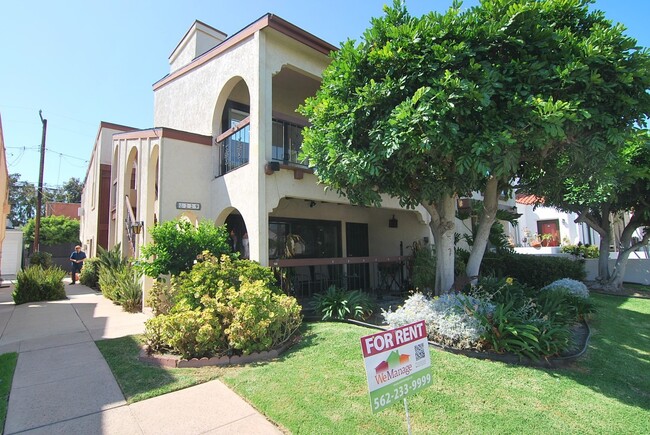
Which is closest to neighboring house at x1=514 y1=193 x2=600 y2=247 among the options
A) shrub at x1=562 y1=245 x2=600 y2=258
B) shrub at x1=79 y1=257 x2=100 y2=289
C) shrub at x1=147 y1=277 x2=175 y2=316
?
shrub at x1=562 y1=245 x2=600 y2=258

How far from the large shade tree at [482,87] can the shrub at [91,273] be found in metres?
13.1

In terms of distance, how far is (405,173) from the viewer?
6.39m

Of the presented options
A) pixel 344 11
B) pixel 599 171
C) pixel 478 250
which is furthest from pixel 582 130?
pixel 344 11

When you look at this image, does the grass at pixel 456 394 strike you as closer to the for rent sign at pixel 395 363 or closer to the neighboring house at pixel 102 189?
the for rent sign at pixel 395 363

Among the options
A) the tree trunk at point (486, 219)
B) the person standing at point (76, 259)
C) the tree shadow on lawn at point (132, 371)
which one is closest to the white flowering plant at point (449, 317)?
the tree trunk at point (486, 219)

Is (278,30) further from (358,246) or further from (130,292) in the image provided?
(358,246)

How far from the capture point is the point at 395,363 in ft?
9.13

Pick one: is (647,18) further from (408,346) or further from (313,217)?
(313,217)

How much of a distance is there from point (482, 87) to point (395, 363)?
3.94m

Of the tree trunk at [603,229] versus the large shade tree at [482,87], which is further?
the tree trunk at [603,229]

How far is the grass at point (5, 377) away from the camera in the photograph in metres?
3.49

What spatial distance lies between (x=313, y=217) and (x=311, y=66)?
15.0 feet

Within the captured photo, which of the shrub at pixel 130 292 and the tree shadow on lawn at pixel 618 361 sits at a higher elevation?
the shrub at pixel 130 292

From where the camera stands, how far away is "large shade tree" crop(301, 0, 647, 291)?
4.69 m
